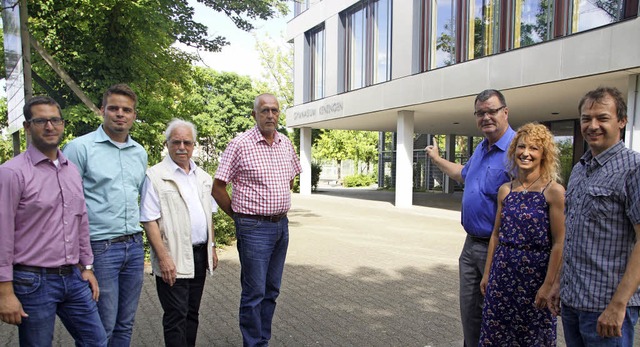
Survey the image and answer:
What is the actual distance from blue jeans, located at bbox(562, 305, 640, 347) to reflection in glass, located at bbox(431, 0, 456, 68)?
14014mm

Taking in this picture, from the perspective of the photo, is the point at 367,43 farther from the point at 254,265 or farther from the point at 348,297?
the point at 254,265

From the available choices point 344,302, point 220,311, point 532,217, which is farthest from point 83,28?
point 532,217

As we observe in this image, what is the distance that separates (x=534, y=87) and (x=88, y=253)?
11.9m

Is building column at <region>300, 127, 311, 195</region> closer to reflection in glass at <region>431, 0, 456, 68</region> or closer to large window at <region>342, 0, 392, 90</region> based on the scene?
large window at <region>342, 0, 392, 90</region>

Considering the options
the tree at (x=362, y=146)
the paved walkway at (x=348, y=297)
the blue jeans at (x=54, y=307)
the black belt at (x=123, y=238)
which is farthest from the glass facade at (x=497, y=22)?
the tree at (x=362, y=146)

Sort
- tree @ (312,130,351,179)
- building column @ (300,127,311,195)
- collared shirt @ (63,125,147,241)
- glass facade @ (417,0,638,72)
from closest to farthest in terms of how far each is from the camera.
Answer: collared shirt @ (63,125,147,241), glass facade @ (417,0,638,72), building column @ (300,127,311,195), tree @ (312,130,351,179)

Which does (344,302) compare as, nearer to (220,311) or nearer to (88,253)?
(220,311)

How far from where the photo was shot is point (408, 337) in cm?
432

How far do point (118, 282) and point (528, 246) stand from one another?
2.57m

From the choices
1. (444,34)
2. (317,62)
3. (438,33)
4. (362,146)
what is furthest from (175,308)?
(362,146)

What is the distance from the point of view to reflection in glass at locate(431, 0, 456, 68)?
50.2 ft

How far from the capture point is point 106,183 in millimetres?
2816

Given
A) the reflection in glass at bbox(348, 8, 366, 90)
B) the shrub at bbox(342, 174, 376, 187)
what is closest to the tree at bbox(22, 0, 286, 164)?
the reflection in glass at bbox(348, 8, 366, 90)

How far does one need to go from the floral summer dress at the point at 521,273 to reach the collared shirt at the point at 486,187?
27 centimetres
